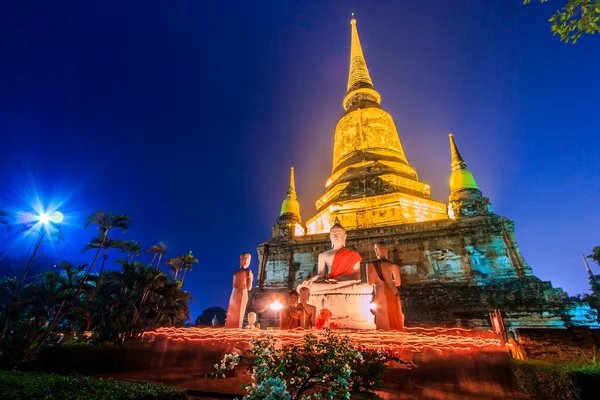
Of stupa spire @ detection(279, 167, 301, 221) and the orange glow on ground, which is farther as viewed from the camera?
stupa spire @ detection(279, 167, 301, 221)

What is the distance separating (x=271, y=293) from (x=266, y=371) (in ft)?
57.2

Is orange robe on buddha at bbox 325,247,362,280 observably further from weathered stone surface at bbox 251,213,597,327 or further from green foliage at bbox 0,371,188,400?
green foliage at bbox 0,371,188,400

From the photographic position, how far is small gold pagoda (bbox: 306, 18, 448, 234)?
2252cm

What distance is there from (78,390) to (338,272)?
8940mm

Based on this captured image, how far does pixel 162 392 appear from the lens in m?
3.90

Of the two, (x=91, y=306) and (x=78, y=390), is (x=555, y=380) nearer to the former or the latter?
(x=78, y=390)

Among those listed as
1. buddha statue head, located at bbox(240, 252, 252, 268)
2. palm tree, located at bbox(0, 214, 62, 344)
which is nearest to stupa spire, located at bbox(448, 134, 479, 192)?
buddha statue head, located at bbox(240, 252, 252, 268)

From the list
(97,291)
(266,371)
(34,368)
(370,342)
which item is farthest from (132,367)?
(97,291)

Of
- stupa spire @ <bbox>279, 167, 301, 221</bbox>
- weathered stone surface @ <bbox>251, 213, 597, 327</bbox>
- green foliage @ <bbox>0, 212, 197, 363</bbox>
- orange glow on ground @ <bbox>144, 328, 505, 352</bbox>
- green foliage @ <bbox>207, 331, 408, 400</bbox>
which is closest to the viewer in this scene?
green foliage @ <bbox>207, 331, 408, 400</bbox>

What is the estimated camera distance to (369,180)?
955 inches

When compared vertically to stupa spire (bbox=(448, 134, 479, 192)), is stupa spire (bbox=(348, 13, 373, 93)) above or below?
above

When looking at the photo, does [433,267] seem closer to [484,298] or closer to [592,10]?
[484,298]

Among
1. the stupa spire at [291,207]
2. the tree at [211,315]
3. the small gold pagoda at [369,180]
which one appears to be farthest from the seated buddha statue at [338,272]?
the tree at [211,315]

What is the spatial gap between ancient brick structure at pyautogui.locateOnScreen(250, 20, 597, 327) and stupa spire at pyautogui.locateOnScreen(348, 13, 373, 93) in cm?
588
